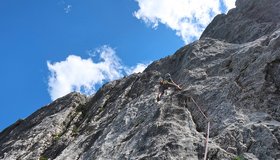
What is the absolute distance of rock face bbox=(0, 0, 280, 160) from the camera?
1560 cm

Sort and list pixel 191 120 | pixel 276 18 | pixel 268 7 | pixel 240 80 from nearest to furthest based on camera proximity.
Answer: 1. pixel 191 120
2. pixel 240 80
3. pixel 276 18
4. pixel 268 7

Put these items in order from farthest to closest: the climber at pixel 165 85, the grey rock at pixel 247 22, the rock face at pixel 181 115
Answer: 1. the grey rock at pixel 247 22
2. the climber at pixel 165 85
3. the rock face at pixel 181 115

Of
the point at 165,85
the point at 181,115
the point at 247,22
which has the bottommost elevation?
the point at 181,115

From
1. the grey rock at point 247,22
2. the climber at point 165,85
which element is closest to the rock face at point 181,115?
the grey rock at point 247,22

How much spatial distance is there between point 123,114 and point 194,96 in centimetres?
457

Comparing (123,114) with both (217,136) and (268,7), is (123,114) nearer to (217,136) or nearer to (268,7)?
(217,136)

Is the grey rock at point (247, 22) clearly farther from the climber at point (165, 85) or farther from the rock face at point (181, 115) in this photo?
the climber at point (165, 85)

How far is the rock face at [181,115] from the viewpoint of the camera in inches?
614

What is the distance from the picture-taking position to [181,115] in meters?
18.8

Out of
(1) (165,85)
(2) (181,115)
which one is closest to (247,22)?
(1) (165,85)

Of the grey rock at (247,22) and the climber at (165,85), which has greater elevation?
the grey rock at (247,22)

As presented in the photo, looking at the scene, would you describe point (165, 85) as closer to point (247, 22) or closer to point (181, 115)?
point (181, 115)

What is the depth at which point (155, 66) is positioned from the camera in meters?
34.2

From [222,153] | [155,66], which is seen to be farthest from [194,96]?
[155,66]
